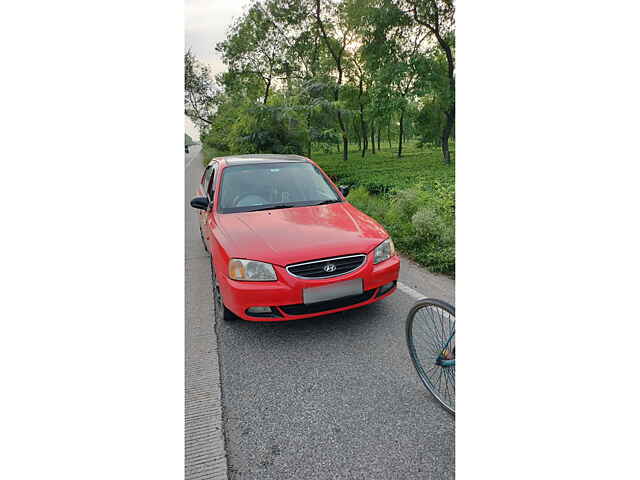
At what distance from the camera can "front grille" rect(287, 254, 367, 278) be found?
3441 mm

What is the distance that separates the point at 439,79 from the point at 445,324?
22443 mm

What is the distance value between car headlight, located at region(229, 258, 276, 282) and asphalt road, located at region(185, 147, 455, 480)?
55cm

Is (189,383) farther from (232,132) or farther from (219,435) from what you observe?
(232,132)

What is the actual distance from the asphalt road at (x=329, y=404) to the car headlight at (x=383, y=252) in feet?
1.84

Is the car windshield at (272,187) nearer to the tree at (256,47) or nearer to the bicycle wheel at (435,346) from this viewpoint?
the bicycle wheel at (435,346)

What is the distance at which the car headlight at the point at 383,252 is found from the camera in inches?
148

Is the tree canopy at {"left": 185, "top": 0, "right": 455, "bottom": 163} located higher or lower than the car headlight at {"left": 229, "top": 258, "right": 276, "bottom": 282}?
higher

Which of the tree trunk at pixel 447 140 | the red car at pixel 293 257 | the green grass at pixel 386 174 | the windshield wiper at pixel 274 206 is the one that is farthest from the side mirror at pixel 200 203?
the tree trunk at pixel 447 140

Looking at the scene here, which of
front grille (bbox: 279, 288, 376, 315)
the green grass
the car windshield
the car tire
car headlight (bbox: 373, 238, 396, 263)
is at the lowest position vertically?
the car tire

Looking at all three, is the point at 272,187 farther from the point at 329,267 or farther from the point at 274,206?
the point at 329,267

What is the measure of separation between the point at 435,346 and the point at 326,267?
3.56ft

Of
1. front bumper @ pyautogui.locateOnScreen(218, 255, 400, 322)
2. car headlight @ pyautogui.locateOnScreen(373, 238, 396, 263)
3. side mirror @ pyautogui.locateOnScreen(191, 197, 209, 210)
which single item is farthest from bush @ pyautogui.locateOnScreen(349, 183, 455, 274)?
side mirror @ pyautogui.locateOnScreen(191, 197, 209, 210)

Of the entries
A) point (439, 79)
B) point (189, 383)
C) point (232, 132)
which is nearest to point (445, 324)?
point (189, 383)

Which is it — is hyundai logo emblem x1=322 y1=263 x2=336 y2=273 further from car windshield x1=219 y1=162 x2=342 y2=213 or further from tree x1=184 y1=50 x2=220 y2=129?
tree x1=184 y1=50 x2=220 y2=129
